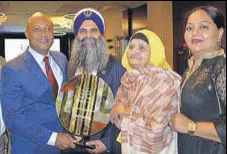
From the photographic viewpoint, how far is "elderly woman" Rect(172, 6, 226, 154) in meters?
1.47

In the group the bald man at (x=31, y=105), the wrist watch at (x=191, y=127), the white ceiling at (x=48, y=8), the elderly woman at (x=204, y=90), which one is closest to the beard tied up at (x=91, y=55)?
the bald man at (x=31, y=105)

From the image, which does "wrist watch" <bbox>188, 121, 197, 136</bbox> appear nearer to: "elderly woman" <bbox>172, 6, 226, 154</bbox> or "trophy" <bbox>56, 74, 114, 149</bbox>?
"elderly woman" <bbox>172, 6, 226, 154</bbox>

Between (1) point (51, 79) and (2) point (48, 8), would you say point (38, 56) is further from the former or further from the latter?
(2) point (48, 8)

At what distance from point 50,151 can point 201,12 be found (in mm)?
1318

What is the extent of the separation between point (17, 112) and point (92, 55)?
59 centimetres

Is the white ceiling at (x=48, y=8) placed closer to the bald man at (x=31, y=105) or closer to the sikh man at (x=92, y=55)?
the sikh man at (x=92, y=55)

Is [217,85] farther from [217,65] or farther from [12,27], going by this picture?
[12,27]

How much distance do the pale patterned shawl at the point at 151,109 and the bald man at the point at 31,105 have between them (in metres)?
0.54

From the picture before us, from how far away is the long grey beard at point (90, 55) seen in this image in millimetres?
2244

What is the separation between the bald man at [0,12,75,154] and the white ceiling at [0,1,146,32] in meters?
1.37

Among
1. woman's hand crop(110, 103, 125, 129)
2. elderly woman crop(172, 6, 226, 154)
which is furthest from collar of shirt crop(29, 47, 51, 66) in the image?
elderly woman crop(172, 6, 226, 154)

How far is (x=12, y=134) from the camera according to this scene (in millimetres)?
2324

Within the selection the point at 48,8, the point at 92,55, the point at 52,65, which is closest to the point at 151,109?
the point at 92,55

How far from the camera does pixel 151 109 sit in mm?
1688
